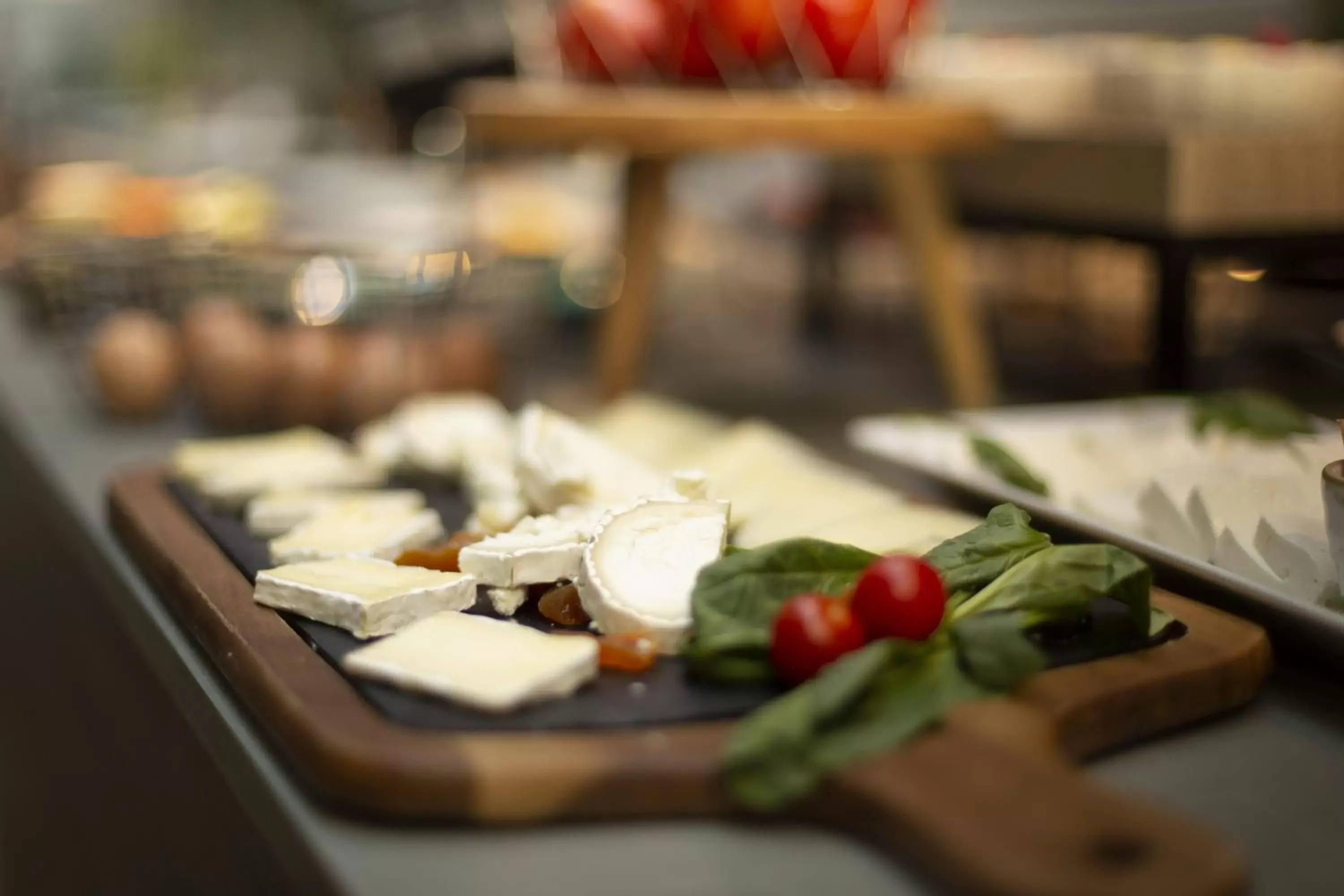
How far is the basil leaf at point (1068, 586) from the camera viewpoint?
27.9 inches

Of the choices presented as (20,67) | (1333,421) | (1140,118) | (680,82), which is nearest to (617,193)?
(680,82)

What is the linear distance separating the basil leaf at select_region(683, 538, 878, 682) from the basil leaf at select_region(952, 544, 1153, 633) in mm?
69

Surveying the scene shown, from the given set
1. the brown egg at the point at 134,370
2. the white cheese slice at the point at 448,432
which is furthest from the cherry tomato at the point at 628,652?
the brown egg at the point at 134,370

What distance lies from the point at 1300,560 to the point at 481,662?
469mm

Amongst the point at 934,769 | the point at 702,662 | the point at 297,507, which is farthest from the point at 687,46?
the point at 934,769

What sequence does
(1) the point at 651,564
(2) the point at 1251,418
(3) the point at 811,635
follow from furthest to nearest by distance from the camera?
1. (2) the point at 1251,418
2. (1) the point at 651,564
3. (3) the point at 811,635

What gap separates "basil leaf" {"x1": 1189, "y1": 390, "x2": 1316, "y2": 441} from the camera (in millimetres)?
1093

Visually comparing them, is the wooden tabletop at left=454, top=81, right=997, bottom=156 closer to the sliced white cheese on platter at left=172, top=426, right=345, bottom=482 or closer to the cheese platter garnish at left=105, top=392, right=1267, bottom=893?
the sliced white cheese on platter at left=172, top=426, right=345, bottom=482

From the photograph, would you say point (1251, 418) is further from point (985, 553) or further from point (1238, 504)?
point (985, 553)

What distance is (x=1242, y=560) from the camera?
826 mm

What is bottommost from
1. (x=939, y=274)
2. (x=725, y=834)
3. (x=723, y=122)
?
(x=725, y=834)

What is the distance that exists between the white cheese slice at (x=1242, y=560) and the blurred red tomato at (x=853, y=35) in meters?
0.76

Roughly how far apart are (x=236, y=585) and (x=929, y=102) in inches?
35.6

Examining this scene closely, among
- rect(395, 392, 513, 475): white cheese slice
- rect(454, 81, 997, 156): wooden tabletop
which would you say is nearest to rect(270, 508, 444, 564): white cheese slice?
rect(395, 392, 513, 475): white cheese slice
